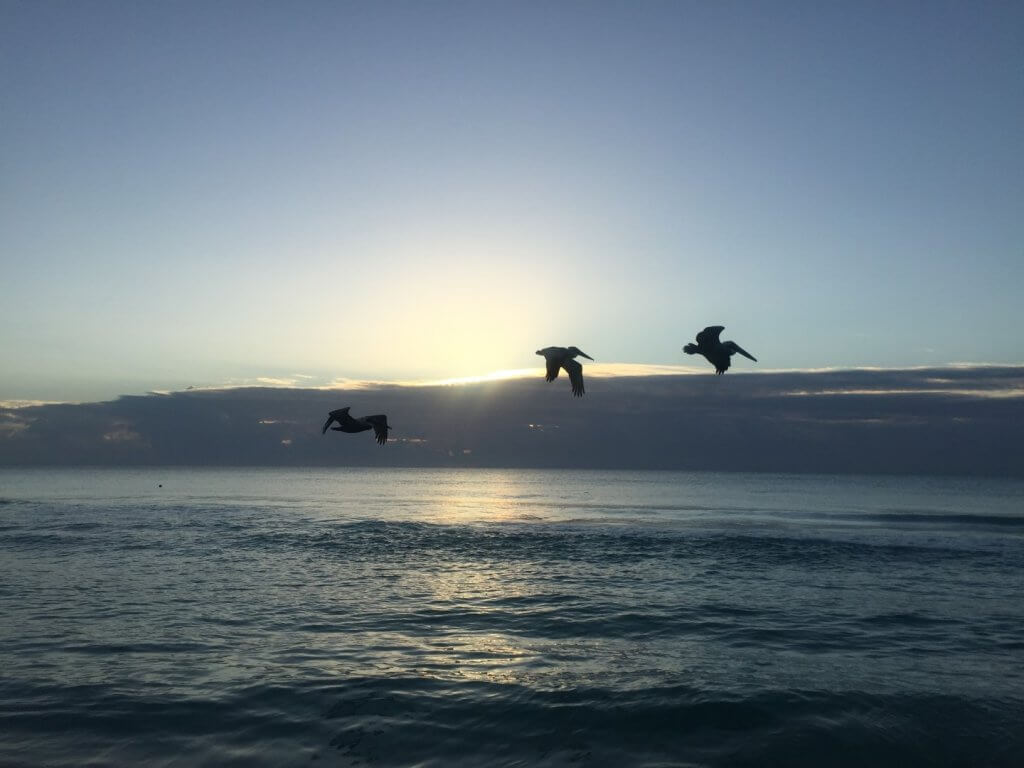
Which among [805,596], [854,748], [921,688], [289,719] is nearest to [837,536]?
[805,596]

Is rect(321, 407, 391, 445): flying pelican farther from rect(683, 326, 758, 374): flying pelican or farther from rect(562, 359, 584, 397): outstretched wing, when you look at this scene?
rect(683, 326, 758, 374): flying pelican

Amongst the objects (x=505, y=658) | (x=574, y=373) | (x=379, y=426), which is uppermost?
(x=574, y=373)

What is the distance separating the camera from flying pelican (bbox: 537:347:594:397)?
1579 cm

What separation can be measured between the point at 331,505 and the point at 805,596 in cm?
7235

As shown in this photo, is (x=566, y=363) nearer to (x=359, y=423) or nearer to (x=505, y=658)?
(x=359, y=423)

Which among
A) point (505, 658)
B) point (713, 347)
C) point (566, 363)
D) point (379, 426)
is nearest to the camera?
point (713, 347)

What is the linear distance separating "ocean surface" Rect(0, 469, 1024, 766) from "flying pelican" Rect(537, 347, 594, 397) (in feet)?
20.1

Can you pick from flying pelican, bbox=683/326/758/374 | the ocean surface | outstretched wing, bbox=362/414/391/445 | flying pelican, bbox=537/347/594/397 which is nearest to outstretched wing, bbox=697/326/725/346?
flying pelican, bbox=683/326/758/374

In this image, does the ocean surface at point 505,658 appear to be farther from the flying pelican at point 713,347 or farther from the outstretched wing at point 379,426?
the flying pelican at point 713,347

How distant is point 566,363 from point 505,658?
7.13 m

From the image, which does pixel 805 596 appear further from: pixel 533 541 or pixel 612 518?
pixel 612 518

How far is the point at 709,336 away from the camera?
12.7 meters

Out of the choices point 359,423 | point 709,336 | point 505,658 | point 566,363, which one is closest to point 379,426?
point 359,423

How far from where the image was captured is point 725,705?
1470 cm
